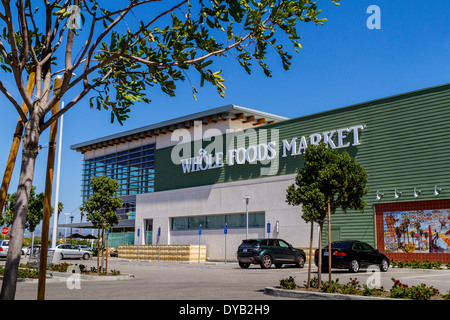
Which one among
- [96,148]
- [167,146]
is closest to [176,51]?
[167,146]

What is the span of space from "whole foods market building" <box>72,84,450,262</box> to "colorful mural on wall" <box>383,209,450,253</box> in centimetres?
6

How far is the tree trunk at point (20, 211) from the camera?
261 inches

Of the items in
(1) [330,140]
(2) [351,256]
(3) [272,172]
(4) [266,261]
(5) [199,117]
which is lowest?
(4) [266,261]

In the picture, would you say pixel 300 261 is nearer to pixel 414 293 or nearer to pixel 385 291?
pixel 385 291

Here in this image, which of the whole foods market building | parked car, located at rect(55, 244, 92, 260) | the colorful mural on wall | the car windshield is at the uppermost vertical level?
the whole foods market building

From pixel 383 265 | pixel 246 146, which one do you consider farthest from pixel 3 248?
pixel 383 265

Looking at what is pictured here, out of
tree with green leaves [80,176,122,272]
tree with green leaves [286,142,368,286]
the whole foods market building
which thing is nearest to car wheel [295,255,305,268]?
the whole foods market building

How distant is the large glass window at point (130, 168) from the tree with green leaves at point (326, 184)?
36076 mm

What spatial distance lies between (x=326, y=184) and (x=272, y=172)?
924 inches

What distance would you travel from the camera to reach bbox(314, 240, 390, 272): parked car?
22328 millimetres

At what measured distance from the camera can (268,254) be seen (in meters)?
27.7

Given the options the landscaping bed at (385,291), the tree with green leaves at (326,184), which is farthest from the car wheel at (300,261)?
the landscaping bed at (385,291)

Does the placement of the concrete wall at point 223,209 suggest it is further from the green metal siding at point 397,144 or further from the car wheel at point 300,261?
the car wheel at point 300,261

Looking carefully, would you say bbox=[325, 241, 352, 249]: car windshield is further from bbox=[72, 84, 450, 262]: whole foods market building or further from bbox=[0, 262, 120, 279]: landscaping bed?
bbox=[0, 262, 120, 279]: landscaping bed
